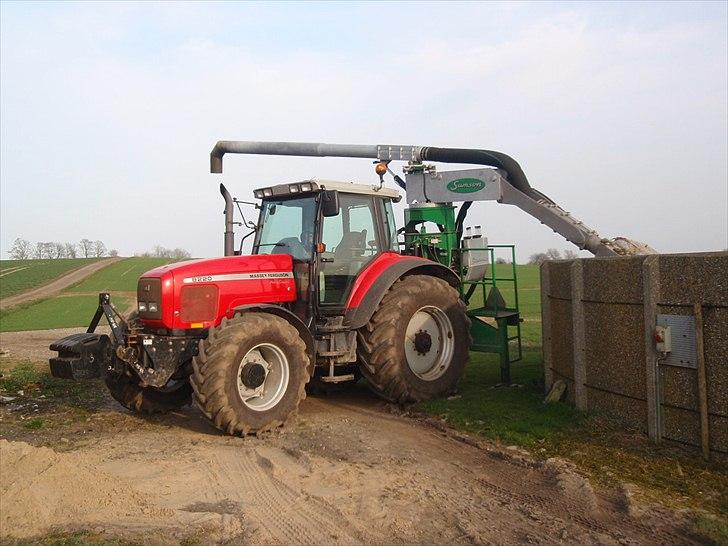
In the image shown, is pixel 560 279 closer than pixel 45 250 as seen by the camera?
Yes

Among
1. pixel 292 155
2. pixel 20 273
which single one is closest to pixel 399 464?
pixel 292 155

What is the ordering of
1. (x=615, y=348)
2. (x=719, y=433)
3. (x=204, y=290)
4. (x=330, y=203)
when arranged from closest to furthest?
(x=719, y=433) < (x=615, y=348) < (x=204, y=290) < (x=330, y=203)

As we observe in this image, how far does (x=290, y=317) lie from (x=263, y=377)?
28.7 inches

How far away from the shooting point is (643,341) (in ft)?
20.3

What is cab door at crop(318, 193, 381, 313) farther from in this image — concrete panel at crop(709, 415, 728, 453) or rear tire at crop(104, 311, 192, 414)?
concrete panel at crop(709, 415, 728, 453)

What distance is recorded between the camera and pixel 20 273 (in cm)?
4628

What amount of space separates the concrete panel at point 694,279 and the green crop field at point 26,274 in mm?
34935

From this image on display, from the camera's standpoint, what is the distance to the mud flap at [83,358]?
22.3 ft

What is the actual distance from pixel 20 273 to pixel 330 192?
1769 inches

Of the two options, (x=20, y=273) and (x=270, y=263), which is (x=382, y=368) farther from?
(x=20, y=273)

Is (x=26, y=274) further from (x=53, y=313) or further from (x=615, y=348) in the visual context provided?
(x=615, y=348)

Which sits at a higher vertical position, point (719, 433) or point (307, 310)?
point (307, 310)

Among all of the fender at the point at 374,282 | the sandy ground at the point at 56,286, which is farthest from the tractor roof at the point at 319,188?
the sandy ground at the point at 56,286

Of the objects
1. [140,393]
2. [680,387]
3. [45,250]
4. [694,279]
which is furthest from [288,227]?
[45,250]
